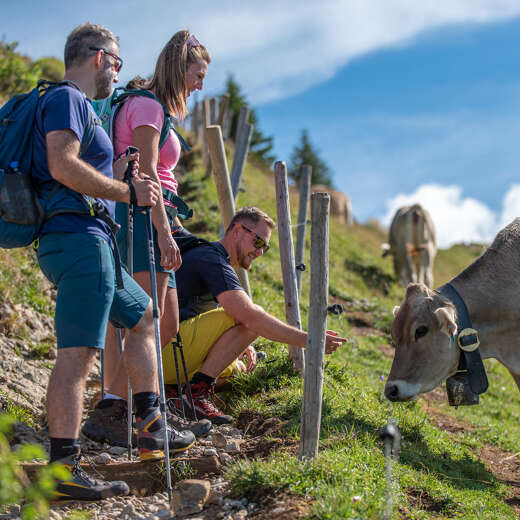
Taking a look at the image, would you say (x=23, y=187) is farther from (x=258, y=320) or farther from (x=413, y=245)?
(x=413, y=245)

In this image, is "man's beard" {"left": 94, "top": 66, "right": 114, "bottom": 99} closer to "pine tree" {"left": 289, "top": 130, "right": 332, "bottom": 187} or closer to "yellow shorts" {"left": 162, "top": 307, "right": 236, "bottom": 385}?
"yellow shorts" {"left": 162, "top": 307, "right": 236, "bottom": 385}

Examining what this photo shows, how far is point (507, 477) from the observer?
5.94 meters

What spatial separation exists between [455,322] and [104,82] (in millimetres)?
3798

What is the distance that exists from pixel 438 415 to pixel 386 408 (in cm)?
166

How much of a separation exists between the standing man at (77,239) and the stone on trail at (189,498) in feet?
1.15

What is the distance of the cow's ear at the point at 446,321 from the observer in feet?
18.7

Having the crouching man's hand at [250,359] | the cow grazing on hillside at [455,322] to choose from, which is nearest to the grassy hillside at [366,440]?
the crouching man's hand at [250,359]

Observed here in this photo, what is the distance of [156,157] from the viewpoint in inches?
177

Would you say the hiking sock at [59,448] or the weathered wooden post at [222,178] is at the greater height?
the weathered wooden post at [222,178]

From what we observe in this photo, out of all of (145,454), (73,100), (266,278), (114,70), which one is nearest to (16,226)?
(73,100)

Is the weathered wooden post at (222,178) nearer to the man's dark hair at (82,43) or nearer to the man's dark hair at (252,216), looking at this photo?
the man's dark hair at (252,216)

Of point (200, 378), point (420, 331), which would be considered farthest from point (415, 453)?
point (200, 378)

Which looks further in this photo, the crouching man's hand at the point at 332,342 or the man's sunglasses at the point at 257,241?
the man's sunglasses at the point at 257,241

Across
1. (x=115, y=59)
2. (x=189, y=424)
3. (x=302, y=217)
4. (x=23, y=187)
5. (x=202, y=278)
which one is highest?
(x=302, y=217)
